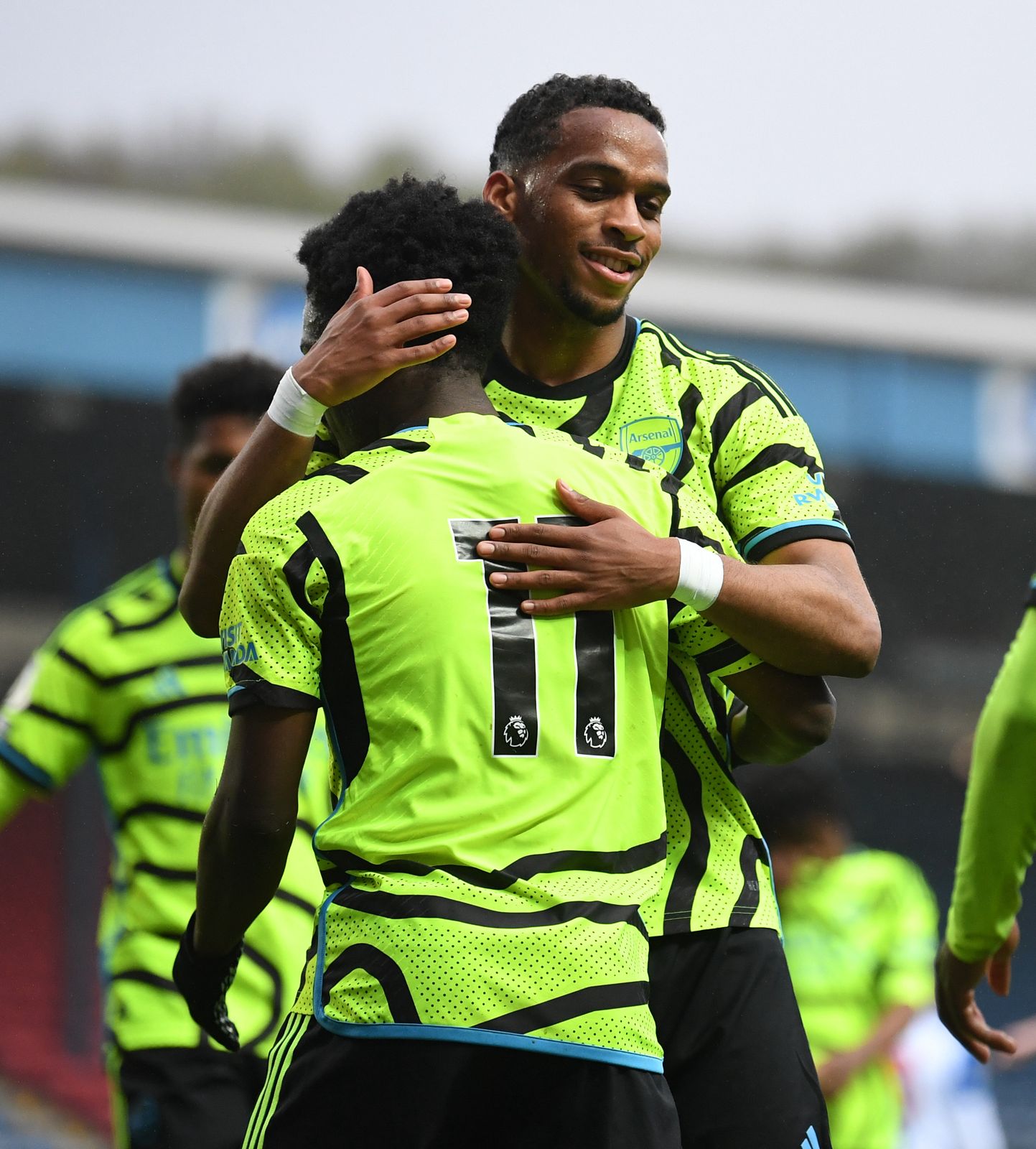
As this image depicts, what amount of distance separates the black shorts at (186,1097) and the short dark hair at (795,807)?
304cm

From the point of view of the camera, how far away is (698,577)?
242 centimetres

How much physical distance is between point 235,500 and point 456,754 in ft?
2.66

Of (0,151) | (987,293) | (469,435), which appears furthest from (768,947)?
(987,293)

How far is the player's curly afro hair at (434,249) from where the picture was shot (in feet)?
Answer: 8.30

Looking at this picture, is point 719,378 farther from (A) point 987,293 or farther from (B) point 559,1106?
(A) point 987,293

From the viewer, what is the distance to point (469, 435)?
236cm

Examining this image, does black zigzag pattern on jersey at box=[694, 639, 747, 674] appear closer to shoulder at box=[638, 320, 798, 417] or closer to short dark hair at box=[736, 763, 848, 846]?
shoulder at box=[638, 320, 798, 417]

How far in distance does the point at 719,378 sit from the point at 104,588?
14.2 metres

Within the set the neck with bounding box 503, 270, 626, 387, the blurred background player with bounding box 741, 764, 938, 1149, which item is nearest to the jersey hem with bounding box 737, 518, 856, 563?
the neck with bounding box 503, 270, 626, 387

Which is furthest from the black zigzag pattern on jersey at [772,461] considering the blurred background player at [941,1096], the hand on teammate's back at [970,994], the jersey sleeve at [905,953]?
the blurred background player at [941,1096]

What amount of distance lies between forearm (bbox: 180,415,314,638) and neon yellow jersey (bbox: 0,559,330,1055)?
4.76ft

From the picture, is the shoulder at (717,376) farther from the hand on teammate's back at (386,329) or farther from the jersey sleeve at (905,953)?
the jersey sleeve at (905,953)

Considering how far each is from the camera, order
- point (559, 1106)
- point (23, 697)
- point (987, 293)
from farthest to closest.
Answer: point (987, 293) → point (23, 697) → point (559, 1106)

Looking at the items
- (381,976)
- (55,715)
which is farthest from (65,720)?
(381,976)
